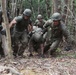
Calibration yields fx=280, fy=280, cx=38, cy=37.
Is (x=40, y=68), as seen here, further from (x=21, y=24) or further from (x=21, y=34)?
(x=21, y=34)

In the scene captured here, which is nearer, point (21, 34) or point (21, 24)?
point (21, 24)

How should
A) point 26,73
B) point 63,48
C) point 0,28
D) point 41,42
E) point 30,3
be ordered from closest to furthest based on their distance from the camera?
point 26,73 < point 0,28 < point 41,42 < point 63,48 < point 30,3

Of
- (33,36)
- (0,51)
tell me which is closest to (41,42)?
(33,36)

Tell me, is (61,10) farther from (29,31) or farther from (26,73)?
(26,73)

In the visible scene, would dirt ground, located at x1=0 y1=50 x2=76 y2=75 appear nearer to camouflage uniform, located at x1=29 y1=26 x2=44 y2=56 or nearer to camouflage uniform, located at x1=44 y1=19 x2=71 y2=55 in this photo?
camouflage uniform, located at x1=44 y1=19 x2=71 y2=55

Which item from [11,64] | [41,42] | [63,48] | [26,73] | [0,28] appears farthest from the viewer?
[63,48]

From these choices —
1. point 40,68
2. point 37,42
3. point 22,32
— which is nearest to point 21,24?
point 22,32

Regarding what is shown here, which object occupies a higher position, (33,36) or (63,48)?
(33,36)

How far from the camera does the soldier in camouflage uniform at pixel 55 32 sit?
390 inches

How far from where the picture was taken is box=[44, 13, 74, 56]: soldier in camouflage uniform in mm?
9914

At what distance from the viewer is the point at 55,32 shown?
10375 millimetres

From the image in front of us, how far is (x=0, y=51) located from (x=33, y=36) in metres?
1.37

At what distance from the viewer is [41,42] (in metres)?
10.3

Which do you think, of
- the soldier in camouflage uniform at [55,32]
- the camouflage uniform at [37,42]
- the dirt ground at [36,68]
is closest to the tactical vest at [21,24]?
the camouflage uniform at [37,42]
